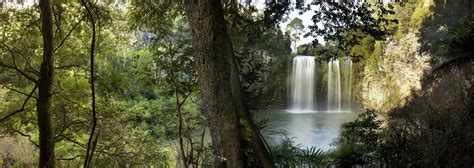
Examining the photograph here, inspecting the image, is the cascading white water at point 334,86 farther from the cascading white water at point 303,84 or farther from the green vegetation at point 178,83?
the green vegetation at point 178,83

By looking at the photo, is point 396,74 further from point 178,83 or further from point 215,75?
point 215,75

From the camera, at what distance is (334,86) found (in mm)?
26562

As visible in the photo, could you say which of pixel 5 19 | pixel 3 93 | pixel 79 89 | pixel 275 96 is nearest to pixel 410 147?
pixel 79 89

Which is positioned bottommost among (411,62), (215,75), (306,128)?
(306,128)

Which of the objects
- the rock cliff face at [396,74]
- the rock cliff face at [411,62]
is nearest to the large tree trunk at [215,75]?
the rock cliff face at [411,62]

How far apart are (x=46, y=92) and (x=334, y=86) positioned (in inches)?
929

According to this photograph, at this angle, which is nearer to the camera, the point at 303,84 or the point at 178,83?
the point at 178,83

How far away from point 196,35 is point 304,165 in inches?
192

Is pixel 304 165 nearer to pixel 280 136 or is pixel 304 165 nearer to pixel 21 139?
pixel 21 139

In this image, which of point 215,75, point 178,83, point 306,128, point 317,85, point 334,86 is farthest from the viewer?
point 317,85

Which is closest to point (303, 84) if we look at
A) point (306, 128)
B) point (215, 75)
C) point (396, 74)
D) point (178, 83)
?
point (396, 74)

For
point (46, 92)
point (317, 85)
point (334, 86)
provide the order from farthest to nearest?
1. point (317, 85)
2. point (334, 86)
3. point (46, 92)

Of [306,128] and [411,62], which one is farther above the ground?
[411,62]

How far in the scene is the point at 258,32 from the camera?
6289 millimetres
